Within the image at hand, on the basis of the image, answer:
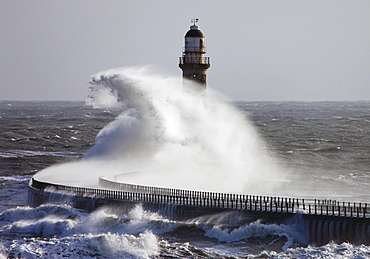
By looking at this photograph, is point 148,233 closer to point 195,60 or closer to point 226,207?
point 226,207

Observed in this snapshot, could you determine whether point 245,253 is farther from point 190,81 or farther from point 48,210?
point 190,81

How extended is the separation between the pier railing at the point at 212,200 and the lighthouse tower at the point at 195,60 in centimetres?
1147

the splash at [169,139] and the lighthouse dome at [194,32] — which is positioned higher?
the lighthouse dome at [194,32]

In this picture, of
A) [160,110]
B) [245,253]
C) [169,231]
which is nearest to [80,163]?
[160,110]

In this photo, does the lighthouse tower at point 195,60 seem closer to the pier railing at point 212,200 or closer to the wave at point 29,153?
the pier railing at point 212,200

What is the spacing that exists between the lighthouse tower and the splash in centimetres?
136

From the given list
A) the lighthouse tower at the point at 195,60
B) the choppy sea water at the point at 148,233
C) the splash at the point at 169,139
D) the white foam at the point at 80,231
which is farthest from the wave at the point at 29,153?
the white foam at the point at 80,231

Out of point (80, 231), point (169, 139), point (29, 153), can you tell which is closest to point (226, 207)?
point (80, 231)

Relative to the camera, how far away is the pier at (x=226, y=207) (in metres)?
34.8

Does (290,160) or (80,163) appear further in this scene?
(290,160)

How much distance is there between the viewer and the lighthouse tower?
5453 cm

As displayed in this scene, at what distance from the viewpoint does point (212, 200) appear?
4088 cm

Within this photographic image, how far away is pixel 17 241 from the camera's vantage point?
121 feet

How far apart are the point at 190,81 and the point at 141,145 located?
279 inches
